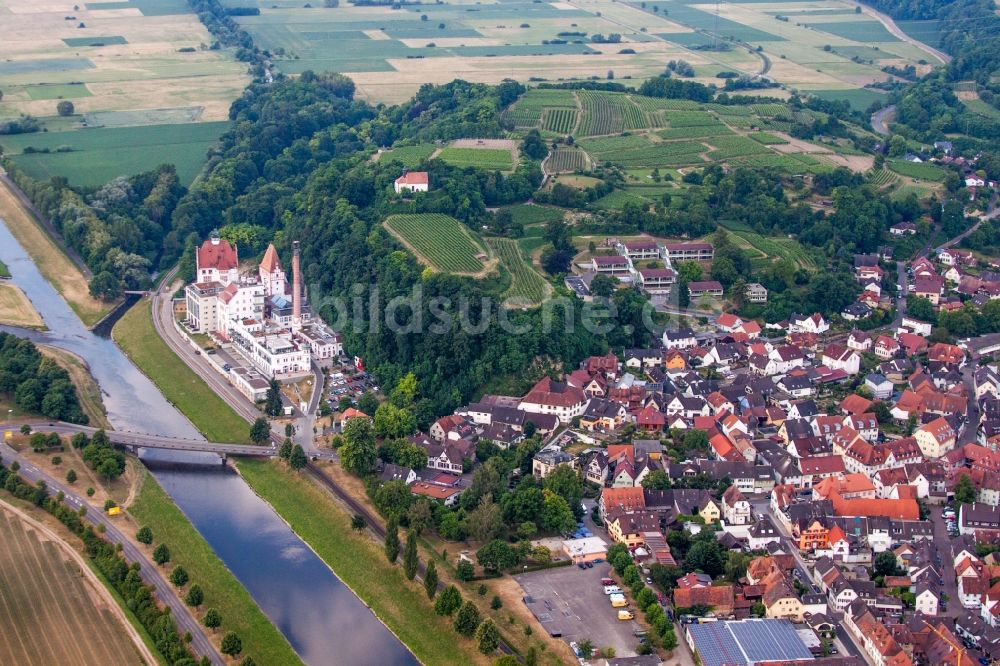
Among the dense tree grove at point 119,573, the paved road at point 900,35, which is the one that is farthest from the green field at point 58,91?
the paved road at point 900,35

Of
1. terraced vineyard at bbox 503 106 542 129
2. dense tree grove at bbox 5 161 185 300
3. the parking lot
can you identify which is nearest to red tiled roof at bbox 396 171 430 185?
dense tree grove at bbox 5 161 185 300

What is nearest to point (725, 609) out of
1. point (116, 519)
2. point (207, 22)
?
point (116, 519)

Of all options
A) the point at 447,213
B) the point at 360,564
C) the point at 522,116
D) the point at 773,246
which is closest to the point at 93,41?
the point at 522,116

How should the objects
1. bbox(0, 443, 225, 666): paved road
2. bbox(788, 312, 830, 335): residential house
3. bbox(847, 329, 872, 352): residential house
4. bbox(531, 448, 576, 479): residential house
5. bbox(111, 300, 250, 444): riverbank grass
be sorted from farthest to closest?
bbox(788, 312, 830, 335): residential house
bbox(847, 329, 872, 352): residential house
bbox(111, 300, 250, 444): riverbank grass
bbox(531, 448, 576, 479): residential house
bbox(0, 443, 225, 666): paved road

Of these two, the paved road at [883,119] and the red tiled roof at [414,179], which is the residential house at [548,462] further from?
the paved road at [883,119]

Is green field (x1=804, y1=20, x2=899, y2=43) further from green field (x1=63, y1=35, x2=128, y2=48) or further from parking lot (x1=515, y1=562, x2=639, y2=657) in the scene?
parking lot (x1=515, y1=562, x2=639, y2=657)

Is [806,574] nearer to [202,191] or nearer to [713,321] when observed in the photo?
[713,321]
